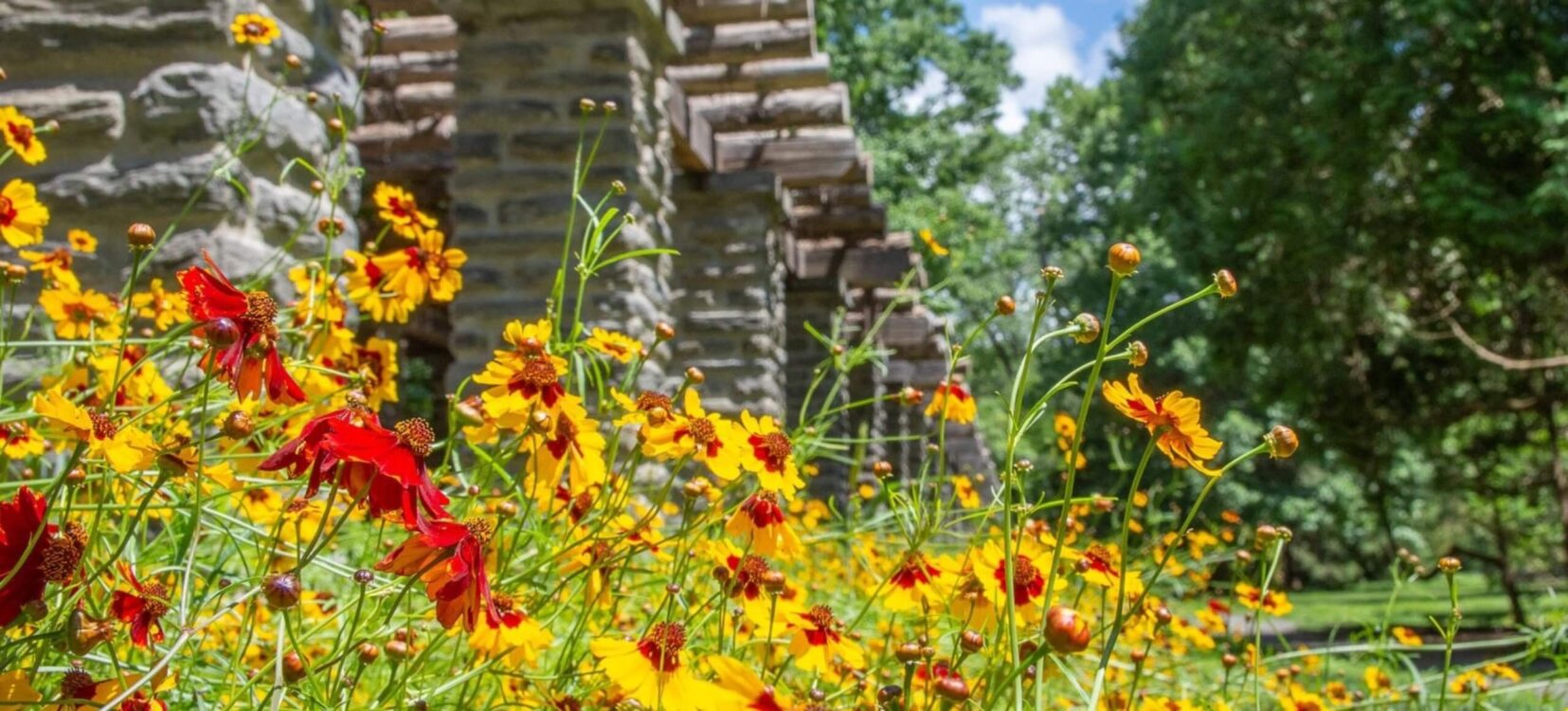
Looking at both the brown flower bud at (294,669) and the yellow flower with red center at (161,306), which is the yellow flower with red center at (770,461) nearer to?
the brown flower bud at (294,669)

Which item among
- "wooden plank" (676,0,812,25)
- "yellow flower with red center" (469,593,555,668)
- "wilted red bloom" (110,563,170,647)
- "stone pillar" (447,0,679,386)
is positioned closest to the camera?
"wilted red bloom" (110,563,170,647)

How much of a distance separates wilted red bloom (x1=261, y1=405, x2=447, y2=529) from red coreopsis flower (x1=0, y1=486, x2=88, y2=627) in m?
0.15

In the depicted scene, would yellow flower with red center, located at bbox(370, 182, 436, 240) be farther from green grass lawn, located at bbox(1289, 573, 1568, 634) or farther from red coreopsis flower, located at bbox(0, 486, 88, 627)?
green grass lawn, located at bbox(1289, 573, 1568, 634)

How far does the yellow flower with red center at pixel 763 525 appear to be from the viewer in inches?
47.1

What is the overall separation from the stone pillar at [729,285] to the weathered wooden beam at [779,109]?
259 millimetres

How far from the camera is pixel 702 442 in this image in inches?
46.1

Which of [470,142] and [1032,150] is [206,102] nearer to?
[470,142]

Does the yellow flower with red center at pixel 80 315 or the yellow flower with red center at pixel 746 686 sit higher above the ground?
the yellow flower with red center at pixel 80 315

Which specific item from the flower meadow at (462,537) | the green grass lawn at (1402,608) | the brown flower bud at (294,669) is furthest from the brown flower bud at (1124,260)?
the green grass lawn at (1402,608)

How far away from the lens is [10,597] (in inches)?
29.6

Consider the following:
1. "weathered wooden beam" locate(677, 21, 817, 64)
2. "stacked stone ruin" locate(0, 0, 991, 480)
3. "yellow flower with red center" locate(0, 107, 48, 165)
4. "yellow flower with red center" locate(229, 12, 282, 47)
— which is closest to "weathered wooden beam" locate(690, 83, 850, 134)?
"stacked stone ruin" locate(0, 0, 991, 480)

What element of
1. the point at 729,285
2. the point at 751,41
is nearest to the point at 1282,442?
the point at 751,41

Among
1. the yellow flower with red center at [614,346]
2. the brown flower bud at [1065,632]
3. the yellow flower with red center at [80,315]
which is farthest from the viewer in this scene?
the yellow flower with red center at [80,315]

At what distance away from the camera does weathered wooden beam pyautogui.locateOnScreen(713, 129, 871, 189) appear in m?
5.93
